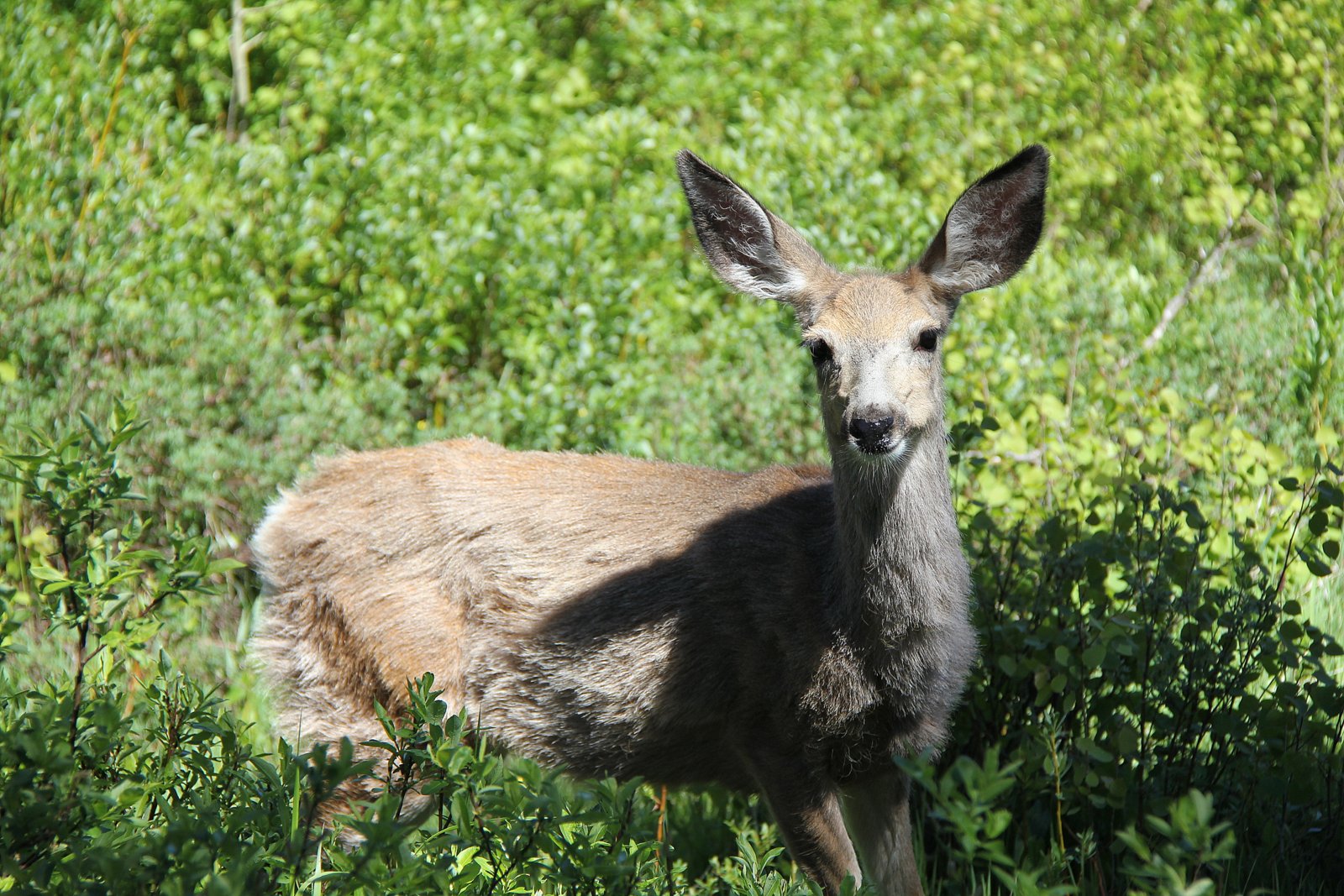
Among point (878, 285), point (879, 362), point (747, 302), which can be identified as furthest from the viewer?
point (747, 302)

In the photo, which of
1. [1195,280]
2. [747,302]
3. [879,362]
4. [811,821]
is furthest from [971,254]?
[1195,280]

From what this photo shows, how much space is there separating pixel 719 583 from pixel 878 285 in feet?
3.83

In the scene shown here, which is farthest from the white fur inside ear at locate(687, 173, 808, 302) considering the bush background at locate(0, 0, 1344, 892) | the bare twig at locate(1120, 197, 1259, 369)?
the bare twig at locate(1120, 197, 1259, 369)

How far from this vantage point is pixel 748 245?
4.96 m

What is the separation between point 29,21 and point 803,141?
4.78 meters

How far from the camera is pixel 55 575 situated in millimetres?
3580

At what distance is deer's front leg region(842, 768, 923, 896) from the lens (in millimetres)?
4449

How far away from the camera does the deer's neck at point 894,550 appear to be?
168 inches

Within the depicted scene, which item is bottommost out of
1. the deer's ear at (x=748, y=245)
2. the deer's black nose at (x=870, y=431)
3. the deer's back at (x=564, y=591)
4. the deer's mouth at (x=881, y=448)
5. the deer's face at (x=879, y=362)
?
the deer's back at (x=564, y=591)

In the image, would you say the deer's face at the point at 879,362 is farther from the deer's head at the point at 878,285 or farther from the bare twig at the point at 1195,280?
the bare twig at the point at 1195,280

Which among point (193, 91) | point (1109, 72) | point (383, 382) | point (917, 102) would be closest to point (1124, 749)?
point (383, 382)

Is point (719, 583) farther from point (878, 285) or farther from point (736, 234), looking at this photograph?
point (736, 234)

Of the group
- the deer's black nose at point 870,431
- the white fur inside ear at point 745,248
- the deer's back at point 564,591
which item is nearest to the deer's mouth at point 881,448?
the deer's black nose at point 870,431

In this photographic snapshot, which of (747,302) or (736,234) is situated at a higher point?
(736,234)
